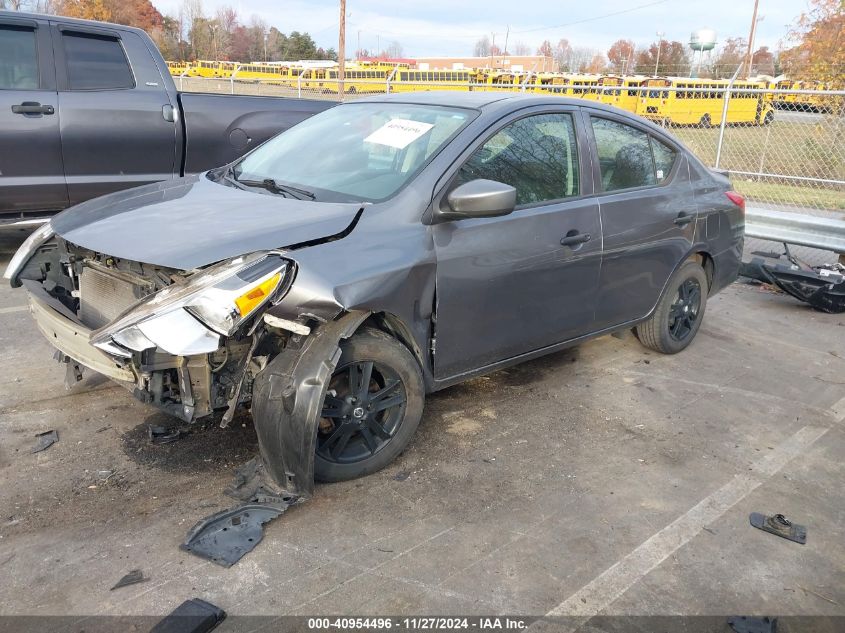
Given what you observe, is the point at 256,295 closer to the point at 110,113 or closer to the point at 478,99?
the point at 478,99

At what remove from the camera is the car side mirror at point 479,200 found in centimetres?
336

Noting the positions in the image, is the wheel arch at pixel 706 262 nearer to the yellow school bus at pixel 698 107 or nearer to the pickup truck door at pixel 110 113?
the pickup truck door at pixel 110 113

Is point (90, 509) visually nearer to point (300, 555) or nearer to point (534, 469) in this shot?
point (300, 555)

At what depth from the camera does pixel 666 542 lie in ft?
10.1

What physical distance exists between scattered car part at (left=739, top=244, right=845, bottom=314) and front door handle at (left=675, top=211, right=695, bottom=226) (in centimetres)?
234

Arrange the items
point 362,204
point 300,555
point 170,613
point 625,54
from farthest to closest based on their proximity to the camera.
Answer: point 625,54, point 362,204, point 300,555, point 170,613

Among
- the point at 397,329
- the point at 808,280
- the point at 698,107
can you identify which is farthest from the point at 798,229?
the point at 698,107

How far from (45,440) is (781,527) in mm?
3513

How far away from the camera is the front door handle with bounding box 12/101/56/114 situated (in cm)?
596

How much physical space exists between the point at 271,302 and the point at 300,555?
1007mm

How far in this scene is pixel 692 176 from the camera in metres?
5.09

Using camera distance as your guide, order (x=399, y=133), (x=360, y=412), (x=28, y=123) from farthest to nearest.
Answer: (x=28, y=123)
(x=399, y=133)
(x=360, y=412)

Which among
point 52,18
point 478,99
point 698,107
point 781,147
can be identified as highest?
point 52,18

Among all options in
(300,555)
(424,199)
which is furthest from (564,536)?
(424,199)
